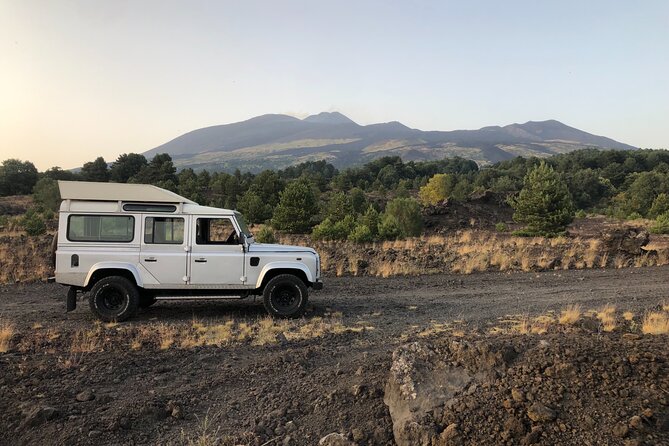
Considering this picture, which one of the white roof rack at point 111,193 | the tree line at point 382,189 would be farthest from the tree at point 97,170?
the white roof rack at point 111,193

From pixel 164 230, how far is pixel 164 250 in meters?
0.39

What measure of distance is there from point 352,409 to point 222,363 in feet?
8.20

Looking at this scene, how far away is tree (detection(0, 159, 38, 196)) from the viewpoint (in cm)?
5862

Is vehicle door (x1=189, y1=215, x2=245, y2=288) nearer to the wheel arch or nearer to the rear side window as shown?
the wheel arch

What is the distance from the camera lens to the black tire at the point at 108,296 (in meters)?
8.77

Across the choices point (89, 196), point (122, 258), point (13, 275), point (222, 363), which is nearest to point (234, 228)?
point (122, 258)

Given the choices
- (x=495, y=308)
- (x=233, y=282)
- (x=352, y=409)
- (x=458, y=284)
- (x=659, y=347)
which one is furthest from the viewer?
(x=458, y=284)

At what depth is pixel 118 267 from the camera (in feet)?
28.8

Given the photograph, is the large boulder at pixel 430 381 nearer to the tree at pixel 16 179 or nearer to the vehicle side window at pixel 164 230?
the vehicle side window at pixel 164 230

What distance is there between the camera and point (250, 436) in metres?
4.11

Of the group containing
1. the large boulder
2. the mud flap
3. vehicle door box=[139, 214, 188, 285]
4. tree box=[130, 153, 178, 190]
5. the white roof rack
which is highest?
tree box=[130, 153, 178, 190]

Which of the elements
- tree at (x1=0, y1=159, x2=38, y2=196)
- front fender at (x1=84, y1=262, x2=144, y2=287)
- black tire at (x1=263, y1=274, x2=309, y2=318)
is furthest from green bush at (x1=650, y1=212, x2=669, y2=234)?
tree at (x1=0, y1=159, x2=38, y2=196)

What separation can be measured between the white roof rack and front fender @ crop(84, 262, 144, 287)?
1.25 m

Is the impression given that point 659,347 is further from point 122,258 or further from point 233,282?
point 122,258
